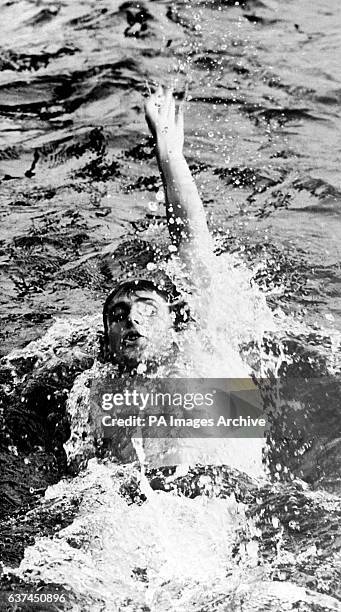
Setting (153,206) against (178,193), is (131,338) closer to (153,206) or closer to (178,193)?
(178,193)

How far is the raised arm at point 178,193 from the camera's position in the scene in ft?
12.2

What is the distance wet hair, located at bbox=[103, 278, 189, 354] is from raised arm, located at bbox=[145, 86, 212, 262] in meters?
0.20

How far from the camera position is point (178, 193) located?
3.78 metres

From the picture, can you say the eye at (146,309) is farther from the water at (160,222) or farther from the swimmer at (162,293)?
the water at (160,222)

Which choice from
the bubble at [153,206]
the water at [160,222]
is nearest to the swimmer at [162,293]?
the water at [160,222]

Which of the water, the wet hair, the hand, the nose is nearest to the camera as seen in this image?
the water

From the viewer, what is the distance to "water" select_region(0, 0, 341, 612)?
3.43 m

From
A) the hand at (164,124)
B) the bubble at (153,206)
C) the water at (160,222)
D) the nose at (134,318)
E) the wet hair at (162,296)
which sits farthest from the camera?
the bubble at (153,206)

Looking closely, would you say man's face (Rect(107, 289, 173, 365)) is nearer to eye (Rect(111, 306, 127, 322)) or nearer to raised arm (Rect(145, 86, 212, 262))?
eye (Rect(111, 306, 127, 322))

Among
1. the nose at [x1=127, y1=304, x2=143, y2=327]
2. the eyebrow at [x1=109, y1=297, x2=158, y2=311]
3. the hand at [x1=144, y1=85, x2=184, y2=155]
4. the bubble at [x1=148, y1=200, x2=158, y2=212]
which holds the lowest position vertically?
the nose at [x1=127, y1=304, x2=143, y2=327]

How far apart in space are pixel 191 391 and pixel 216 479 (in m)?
0.49

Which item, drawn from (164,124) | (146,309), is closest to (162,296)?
(146,309)

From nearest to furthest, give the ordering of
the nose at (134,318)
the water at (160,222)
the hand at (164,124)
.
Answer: the water at (160,222), the nose at (134,318), the hand at (164,124)

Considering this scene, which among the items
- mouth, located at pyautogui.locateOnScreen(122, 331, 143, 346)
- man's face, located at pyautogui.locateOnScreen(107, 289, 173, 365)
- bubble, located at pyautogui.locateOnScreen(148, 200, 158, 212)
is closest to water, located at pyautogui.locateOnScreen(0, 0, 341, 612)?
bubble, located at pyautogui.locateOnScreen(148, 200, 158, 212)
